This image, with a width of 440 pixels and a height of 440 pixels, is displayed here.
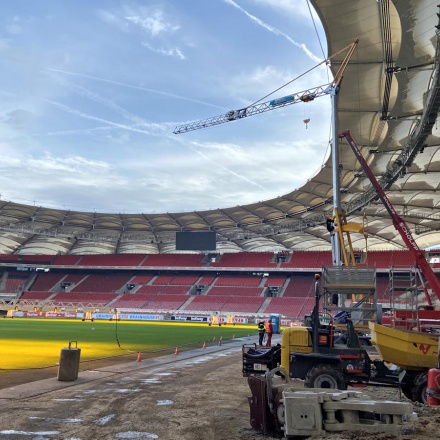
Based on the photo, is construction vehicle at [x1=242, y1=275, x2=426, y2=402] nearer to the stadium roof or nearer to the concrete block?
the concrete block

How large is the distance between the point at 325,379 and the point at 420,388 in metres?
2.51

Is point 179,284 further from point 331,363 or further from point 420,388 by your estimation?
point 420,388

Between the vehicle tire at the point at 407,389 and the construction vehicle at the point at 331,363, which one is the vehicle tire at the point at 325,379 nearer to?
the construction vehicle at the point at 331,363

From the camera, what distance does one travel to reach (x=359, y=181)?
42.8 metres

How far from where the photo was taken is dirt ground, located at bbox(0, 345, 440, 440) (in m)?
8.23

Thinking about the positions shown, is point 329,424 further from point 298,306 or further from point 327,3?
point 298,306

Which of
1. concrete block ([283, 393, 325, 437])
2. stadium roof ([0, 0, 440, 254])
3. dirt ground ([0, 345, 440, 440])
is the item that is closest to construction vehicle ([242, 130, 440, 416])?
dirt ground ([0, 345, 440, 440])

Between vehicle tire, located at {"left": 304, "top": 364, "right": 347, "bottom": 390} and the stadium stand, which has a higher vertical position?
the stadium stand

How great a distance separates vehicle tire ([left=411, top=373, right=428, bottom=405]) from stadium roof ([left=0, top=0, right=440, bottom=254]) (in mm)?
14287

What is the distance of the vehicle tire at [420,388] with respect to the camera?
11.3 m

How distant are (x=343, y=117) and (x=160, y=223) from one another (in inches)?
1916

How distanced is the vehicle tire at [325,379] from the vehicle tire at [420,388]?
6.08ft

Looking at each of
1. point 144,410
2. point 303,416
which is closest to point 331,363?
point 303,416

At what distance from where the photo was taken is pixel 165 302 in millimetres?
73188
